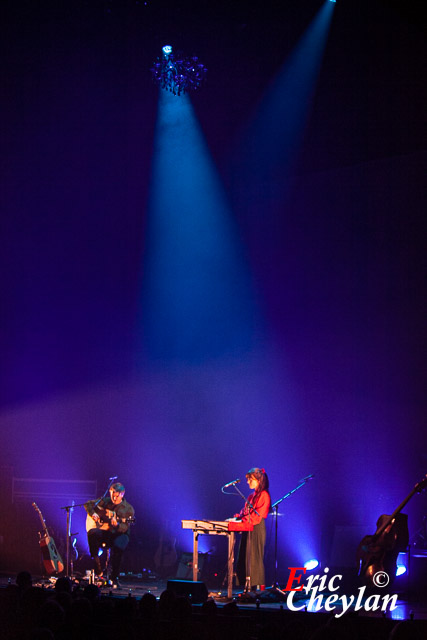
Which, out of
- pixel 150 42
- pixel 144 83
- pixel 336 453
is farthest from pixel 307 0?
pixel 336 453

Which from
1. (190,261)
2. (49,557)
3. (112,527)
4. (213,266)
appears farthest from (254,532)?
(190,261)

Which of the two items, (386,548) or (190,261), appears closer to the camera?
(386,548)

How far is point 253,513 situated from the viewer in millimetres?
9125

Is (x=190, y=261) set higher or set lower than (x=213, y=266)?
higher

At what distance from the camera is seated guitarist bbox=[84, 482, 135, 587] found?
10.1 metres

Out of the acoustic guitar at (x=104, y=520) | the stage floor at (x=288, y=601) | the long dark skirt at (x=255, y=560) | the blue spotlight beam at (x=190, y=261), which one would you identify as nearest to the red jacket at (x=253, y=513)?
the long dark skirt at (x=255, y=560)

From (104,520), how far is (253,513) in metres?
2.27

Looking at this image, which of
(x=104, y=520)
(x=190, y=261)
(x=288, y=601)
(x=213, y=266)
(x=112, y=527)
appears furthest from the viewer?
(x=190, y=261)

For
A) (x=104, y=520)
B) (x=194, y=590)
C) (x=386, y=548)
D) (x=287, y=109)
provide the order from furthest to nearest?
1. (x=287, y=109)
2. (x=104, y=520)
3. (x=386, y=548)
4. (x=194, y=590)

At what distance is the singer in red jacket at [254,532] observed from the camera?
902 cm

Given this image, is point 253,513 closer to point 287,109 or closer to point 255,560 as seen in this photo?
point 255,560

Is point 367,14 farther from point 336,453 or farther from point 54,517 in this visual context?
point 54,517

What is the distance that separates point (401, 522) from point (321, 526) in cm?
261

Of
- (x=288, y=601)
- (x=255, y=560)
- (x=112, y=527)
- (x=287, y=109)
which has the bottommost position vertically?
(x=288, y=601)
